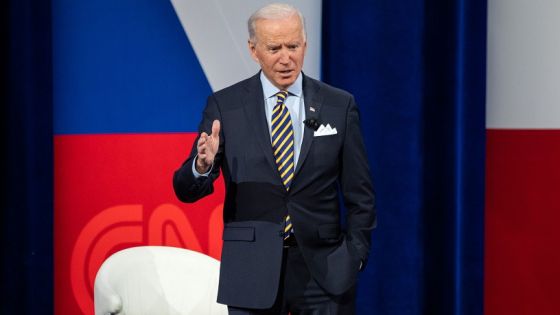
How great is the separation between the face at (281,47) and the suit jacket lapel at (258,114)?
7cm

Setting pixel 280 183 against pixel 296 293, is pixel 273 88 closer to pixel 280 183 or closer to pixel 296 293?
pixel 280 183

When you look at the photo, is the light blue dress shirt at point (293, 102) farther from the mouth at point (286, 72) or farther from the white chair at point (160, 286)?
the white chair at point (160, 286)

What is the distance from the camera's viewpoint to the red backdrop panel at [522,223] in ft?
9.87

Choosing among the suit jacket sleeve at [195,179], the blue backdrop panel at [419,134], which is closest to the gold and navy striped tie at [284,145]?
the suit jacket sleeve at [195,179]

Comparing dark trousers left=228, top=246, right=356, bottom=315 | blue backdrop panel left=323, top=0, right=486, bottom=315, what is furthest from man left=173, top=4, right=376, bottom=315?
blue backdrop panel left=323, top=0, right=486, bottom=315

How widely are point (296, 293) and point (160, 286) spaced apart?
884mm

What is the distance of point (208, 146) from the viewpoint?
5.81ft

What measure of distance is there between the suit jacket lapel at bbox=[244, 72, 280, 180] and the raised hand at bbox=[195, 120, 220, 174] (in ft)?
0.44

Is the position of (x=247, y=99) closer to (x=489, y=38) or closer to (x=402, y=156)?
(x=402, y=156)

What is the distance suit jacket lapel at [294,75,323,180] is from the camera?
188cm

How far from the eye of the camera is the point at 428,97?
3.05m

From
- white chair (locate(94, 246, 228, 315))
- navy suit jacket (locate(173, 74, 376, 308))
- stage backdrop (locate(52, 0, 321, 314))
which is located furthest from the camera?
stage backdrop (locate(52, 0, 321, 314))

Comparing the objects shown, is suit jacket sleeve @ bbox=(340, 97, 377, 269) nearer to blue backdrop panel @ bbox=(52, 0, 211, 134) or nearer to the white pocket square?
the white pocket square

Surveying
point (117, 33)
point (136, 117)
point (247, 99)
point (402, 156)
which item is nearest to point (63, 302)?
point (136, 117)
